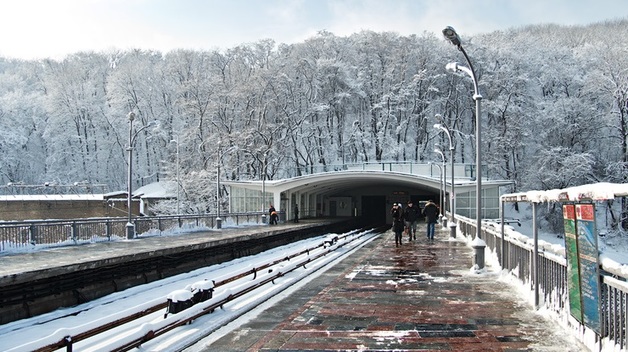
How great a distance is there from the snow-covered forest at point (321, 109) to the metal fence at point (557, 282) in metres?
44.1

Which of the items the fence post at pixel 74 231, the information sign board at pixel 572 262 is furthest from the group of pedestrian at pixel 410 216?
the information sign board at pixel 572 262

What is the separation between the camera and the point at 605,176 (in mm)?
54125

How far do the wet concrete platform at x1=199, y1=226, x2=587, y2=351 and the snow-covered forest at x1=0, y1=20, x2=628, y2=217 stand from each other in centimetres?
4395

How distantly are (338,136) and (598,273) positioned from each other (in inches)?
2803

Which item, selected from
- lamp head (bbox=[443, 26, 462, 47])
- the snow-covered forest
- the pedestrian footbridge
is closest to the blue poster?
lamp head (bbox=[443, 26, 462, 47])

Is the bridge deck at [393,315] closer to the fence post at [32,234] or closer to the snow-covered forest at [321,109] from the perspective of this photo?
the fence post at [32,234]

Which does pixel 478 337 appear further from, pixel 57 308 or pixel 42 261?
pixel 42 261

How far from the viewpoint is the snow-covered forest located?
195 feet

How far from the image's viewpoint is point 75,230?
22500mm

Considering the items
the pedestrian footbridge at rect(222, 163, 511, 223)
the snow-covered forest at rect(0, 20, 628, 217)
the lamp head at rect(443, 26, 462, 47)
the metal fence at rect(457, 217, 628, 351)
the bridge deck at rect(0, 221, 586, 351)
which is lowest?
the bridge deck at rect(0, 221, 586, 351)

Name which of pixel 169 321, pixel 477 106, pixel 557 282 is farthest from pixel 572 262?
pixel 477 106

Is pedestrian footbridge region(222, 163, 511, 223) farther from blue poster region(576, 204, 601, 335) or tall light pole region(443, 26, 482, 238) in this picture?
blue poster region(576, 204, 601, 335)

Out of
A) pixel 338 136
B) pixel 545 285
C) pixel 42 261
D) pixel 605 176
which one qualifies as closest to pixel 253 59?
pixel 338 136

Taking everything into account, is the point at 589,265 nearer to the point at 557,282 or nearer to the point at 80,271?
the point at 557,282
